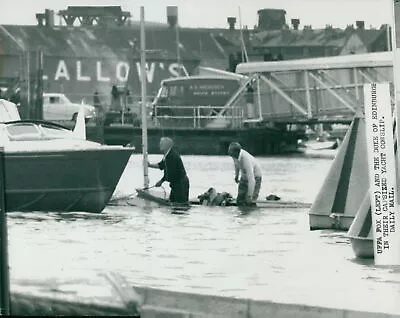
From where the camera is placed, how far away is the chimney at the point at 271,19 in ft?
17.3

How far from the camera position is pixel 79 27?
5.36m

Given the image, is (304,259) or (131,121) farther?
(131,121)

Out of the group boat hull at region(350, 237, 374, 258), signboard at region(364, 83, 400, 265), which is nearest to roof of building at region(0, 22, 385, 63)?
signboard at region(364, 83, 400, 265)

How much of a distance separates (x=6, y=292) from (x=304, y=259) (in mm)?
1399

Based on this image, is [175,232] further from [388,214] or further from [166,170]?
[388,214]

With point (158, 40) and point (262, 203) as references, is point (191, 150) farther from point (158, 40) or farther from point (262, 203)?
point (158, 40)

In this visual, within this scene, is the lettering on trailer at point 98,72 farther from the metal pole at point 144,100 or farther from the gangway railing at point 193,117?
the gangway railing at point 193,117

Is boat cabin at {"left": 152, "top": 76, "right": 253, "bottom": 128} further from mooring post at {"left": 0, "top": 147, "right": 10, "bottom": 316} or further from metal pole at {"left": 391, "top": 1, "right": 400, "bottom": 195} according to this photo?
mooring post at {"left": 0, "top": 147, "right": 10, "bottom": 316}

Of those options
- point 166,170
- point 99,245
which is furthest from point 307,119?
point 99,245

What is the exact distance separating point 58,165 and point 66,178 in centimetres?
8

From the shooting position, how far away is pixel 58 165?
529 centimetres

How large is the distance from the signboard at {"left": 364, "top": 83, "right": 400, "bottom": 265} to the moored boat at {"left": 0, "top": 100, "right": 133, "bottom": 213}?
47.3 inches

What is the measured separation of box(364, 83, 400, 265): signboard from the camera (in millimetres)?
4965

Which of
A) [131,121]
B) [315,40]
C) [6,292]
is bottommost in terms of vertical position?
[6,292]
